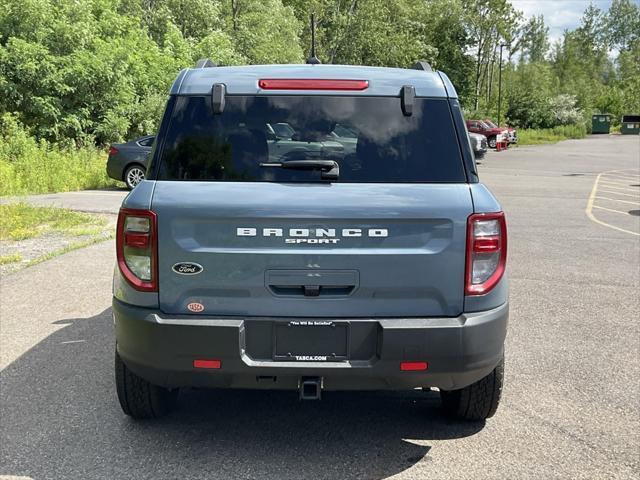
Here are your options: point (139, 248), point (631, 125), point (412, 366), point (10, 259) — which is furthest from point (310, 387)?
point (631, 125)

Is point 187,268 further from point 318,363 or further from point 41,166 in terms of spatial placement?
point 41,166

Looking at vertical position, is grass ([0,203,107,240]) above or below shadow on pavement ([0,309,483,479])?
below

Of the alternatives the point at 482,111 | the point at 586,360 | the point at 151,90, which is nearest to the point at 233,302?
the point at 586,360

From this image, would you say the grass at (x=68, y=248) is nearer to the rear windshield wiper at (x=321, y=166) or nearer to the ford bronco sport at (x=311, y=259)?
the ford bronco sport at (x=311, y=259)

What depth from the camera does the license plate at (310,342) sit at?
3.03 m

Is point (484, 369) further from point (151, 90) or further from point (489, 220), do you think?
point (151, 90)

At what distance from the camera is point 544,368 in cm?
484

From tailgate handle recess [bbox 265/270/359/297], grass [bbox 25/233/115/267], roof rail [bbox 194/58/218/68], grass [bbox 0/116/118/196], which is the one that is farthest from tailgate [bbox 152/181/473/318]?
grass [bbox 0/116/118/196]

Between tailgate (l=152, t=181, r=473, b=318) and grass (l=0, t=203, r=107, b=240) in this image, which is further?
grass (l=0, t=203, r=107, b=240)

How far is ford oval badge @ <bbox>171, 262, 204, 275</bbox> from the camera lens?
3037mm

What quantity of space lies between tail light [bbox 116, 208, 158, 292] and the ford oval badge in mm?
102

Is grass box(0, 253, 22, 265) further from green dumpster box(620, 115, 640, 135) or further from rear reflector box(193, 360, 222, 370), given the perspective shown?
green dumpster box(620, 115, 640, 135)

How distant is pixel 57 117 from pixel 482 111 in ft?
152

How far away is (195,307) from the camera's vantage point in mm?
3066
